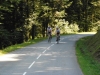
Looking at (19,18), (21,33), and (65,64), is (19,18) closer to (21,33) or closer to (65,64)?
(21,33)

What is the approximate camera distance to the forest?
35812 millimetres

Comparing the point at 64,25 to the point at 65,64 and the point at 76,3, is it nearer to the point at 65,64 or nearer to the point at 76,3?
the point at 76,3

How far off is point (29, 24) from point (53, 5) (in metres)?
11.9

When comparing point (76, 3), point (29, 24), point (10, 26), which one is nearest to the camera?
point (29, 24)

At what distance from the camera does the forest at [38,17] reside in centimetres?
3581

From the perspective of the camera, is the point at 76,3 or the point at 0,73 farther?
the point at 76,3

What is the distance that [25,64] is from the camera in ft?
49.2

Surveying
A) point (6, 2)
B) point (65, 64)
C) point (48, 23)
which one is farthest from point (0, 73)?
point (48, 23)

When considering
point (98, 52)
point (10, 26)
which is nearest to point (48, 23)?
point (10, 26)

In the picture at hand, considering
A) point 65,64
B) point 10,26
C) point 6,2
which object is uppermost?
point 6,2

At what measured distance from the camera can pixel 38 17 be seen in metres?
42.3

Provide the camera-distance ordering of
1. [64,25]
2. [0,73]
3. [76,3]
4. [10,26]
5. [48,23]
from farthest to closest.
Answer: [76,3] → [64,25] → [48,23] → [10,26] → [0,73]

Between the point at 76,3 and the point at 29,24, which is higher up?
the point at 76,3

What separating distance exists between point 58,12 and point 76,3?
1854cm
